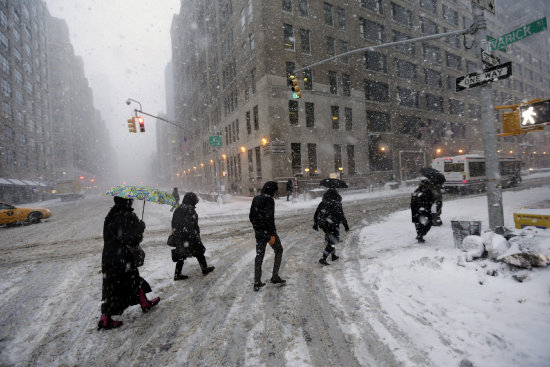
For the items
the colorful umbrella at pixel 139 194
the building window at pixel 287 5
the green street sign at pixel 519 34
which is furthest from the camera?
the building window at pixel 287 5

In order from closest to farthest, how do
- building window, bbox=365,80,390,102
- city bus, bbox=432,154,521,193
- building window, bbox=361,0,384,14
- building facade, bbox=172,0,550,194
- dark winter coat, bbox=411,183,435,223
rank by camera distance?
dark winter coat, bbox=411,183,435,223, city bus, bbox=432,154,521,193, building facade, bbox=172,0,550,194, building window, bbox=361,0,384,14, building window, bbox=365,80,390,102

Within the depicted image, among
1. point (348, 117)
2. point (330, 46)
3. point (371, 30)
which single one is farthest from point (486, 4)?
point (371, 30)

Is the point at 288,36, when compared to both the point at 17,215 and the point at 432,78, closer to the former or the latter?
the point at 432,78

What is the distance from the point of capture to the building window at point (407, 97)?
1313 inches

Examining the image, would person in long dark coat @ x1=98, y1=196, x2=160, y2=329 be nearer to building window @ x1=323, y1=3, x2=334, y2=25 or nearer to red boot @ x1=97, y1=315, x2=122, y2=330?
red boot @ x1=97, y1=315, x2=122, y2=330

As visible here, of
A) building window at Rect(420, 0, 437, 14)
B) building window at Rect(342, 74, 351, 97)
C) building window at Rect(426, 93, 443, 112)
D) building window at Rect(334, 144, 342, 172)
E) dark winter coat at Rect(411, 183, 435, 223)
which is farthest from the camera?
building window at Rect(426, 93, 443, 112)

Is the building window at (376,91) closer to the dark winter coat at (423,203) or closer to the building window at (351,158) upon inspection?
the building window at (351,158)

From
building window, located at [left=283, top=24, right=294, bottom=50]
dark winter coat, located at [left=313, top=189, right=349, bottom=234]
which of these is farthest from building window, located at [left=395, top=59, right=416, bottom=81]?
dark winter coat, located at [left=313, top=189, right=349, bottom=234]

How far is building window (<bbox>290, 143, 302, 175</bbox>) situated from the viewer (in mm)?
24469

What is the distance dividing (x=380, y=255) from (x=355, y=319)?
291cm

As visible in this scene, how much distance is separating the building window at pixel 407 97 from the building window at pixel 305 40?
48.2 feet

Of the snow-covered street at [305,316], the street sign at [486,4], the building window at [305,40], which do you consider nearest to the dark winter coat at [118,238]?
the snow-covered street at [305,316]

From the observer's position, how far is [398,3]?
33.3m

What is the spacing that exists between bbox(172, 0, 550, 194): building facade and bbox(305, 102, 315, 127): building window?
0.33 feet
